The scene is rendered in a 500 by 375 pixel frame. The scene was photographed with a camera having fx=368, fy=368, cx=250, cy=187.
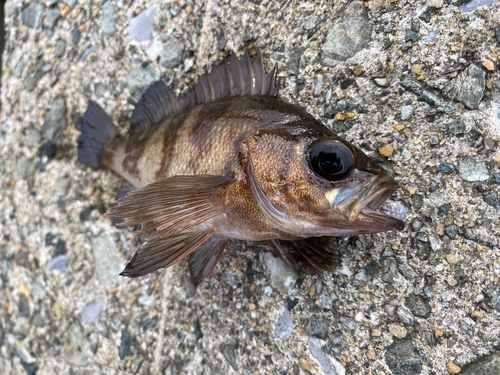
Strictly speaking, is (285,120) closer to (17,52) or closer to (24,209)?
(24,209)

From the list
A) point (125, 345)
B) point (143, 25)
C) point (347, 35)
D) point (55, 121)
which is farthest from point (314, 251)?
point (55, 121)

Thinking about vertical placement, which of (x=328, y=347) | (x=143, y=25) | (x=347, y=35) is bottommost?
(x=328, y=347)

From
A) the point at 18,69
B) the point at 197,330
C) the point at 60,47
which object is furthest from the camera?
the point at 18,69

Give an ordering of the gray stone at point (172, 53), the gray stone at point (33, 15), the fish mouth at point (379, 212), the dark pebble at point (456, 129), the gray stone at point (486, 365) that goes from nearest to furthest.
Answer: the fish mouth at point (379, 212) → the gray stone at point (486, 365) → the dark pebble at point (456, 129) → the gray stone at point (172, 53) → the gray stone at point (33, 15)

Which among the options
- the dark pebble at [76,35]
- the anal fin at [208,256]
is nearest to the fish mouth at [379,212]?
the anal fin at [208,256]

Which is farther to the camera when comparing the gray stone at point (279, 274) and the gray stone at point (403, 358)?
the gray stone at point (279, 274)

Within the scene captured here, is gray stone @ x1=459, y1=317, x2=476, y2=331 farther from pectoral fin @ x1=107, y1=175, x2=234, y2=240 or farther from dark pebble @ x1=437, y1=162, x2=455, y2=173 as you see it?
pectoral fin @ x1=107, y1=175, x2=234, y2=240

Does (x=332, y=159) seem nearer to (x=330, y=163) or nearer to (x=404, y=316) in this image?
(x=330, y=163)

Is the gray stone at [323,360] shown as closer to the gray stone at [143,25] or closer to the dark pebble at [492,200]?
the dark pebble at [492,200]
